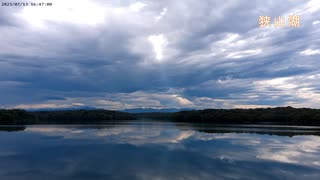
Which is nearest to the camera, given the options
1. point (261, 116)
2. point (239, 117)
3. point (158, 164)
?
point (158, 164)

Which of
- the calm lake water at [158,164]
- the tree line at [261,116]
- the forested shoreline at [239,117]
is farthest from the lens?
the tree line at [261,116]

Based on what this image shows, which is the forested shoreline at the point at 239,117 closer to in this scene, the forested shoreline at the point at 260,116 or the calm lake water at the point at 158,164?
the forested shoreline at the point at 260,116

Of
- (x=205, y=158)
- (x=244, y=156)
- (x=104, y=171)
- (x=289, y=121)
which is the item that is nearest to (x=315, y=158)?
(x=244, y=156)

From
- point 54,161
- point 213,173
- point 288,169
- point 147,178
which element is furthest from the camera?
point 54,161

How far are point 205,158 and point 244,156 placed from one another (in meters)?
3.26

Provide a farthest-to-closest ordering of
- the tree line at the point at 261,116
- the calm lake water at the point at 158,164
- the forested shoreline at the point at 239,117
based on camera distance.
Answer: the tree line at the point at 261,116 → the forested shoreline at the point at 239,117 → the calm lake water at the point at 158,164

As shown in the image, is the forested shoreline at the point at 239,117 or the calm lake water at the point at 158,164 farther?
the forested shoreline at the point at 239,117

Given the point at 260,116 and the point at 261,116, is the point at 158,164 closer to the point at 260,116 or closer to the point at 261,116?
the point at 261,116

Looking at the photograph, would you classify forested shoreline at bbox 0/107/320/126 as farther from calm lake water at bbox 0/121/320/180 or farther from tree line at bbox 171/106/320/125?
calm lake water at bbox 0/121/320/180

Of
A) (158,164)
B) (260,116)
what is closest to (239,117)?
(260,116)

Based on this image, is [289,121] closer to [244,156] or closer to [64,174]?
[244,156]

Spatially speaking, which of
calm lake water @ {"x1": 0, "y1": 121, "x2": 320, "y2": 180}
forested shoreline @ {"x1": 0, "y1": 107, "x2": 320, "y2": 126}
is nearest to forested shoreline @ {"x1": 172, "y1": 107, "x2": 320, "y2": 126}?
forested shoreline @ {"x1": 0, "y1": 107, "x2": 320, "y2": 126}

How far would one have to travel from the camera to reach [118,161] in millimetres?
20094

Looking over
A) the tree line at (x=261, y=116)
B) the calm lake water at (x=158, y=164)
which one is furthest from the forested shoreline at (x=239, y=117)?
the calm lake water at (x=158, y=164)
